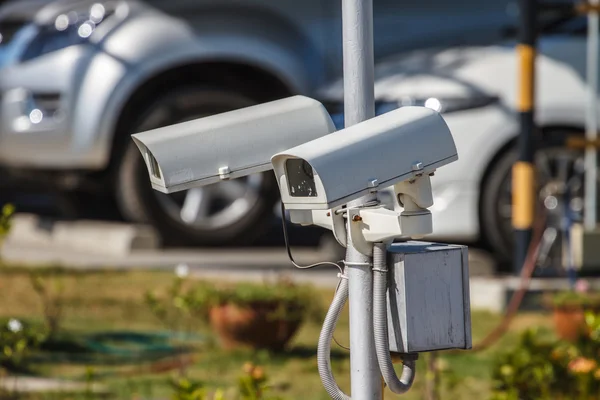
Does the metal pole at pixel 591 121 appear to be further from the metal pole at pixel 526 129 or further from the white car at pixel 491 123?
the metal pole at pixel 526 129

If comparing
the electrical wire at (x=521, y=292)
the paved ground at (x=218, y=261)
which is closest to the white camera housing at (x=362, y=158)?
the electrical wire at (x=521, y=292)

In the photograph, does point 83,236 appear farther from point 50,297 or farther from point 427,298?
point 427,298

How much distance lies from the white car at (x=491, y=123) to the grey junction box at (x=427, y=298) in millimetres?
4684

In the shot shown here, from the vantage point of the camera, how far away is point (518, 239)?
251 inches

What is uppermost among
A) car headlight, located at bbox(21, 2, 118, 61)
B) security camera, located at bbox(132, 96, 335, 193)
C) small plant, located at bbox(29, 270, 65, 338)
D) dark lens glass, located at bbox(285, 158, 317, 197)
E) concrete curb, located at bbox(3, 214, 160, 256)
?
car headlight, located at bbox(21, 2, 118, 61)

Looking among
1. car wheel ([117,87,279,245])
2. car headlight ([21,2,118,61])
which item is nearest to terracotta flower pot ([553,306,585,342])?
car wheel ([117,87,279,245])

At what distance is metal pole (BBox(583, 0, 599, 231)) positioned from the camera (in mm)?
6781

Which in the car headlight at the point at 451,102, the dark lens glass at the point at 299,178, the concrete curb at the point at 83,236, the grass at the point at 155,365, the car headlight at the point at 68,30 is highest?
the car headlight at the point at 68,30

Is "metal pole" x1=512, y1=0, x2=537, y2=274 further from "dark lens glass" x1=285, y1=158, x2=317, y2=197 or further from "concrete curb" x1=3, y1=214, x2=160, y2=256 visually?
"dark lens glass" x1=285, y1=158, x2=317, y2=197

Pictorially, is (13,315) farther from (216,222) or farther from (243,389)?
(243,389)

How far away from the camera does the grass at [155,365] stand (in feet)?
15.0

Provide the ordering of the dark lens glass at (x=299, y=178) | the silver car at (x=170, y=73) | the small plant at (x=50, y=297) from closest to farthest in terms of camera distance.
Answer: the dark lens glass at (x=299, y=178)
the small plant at (x=50, y=297)
the silver car at (x=170, y=73)

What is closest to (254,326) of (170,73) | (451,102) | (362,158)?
(451,102)

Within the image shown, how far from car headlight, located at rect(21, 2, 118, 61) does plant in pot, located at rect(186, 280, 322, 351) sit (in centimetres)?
281
